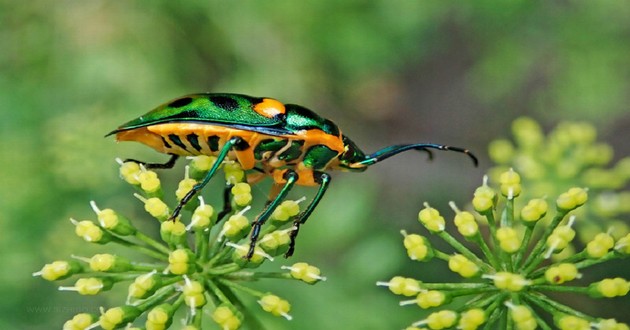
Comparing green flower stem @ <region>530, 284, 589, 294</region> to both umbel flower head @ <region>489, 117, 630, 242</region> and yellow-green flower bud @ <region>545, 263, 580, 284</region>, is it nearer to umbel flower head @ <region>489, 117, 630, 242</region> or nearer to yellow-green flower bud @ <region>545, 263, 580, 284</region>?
yellow-green flower bud @ <region>545, 263, 580, 284</region>

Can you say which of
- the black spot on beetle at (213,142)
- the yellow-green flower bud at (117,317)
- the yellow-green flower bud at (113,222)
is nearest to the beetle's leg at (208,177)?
the black spot on beetle at (213,142)

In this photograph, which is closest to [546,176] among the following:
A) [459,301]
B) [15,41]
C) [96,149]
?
[459,301]

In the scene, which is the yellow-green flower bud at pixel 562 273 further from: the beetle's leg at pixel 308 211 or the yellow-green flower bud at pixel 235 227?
the yellow-green flower bud at pixel 235 227

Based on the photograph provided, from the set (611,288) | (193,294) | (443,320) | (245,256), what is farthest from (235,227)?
(611,288)

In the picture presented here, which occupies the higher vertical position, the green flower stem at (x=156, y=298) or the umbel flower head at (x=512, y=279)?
the umbel flower head at (x=512, y=279)

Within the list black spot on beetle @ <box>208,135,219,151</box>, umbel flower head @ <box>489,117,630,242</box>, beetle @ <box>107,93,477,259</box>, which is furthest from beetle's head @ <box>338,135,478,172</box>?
umbel flower head @ <box>489,117,630,242</box>

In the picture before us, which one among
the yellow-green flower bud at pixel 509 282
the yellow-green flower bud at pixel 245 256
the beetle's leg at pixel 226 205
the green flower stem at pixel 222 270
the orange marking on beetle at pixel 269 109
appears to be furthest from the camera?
the beetle's leg at pixel 226 205

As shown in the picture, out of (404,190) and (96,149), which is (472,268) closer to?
(96,149)

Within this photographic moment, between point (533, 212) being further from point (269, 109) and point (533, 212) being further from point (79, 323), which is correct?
point (79, 323)
